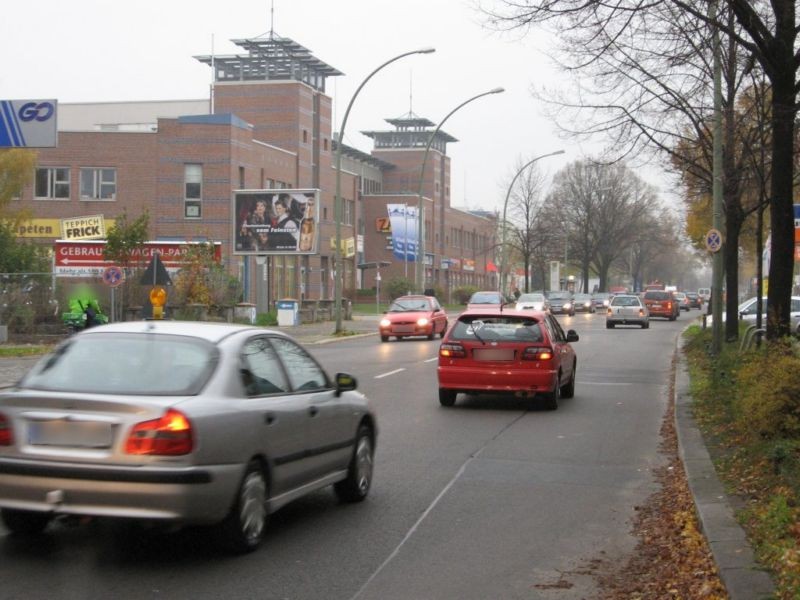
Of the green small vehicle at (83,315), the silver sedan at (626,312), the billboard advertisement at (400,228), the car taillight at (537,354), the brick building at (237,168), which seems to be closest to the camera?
the car taillight at (537,354)

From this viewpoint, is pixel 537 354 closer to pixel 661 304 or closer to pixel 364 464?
pixel 364 464

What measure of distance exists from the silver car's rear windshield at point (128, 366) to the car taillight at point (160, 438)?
0.33 meters

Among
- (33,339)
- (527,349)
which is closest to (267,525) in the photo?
(527,349)

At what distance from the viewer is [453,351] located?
15664 millimetres

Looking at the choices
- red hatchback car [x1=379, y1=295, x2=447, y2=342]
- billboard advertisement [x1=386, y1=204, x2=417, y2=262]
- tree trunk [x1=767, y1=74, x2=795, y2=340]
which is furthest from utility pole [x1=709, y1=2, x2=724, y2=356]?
billboard advertisement [x1=386, y1=204, x2=417, y2=262]

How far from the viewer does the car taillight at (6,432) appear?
258 inches

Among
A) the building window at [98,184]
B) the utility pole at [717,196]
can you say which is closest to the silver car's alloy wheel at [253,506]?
the utility pole at [717,196]

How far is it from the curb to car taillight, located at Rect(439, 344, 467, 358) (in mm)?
3981

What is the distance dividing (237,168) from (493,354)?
1738 inches

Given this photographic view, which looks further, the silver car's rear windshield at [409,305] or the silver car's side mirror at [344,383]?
the silver car's rear windshield at [409,305]

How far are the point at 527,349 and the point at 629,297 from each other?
116ft

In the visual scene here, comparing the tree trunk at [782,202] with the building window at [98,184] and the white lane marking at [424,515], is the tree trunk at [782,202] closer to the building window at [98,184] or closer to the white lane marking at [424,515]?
the white lane marking at [424,515]

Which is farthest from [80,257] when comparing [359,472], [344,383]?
[344,383]

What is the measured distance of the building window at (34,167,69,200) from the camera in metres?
57.7
